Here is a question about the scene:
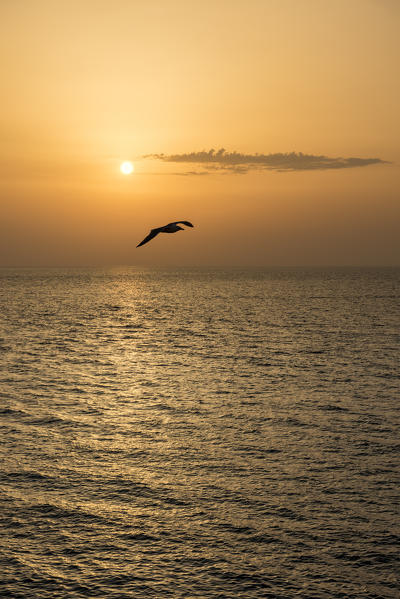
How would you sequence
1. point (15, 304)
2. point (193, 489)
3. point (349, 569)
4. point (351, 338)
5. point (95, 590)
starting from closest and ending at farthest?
point (95, 590)
point (349, 569)
point (193, 489)
point (351, 338)
point (15, 304)

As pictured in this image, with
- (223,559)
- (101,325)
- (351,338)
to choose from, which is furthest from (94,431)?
(101,325)

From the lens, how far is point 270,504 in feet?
92.9

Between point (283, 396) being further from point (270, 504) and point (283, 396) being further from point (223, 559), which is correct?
point (223, 559)

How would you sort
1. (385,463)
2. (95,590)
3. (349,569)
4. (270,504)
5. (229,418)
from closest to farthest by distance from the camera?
(95,590)
(349,569)
(270,504)
(385,463)
(229,418)

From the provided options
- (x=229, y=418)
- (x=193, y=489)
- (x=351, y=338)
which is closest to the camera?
(x=193, y=489)

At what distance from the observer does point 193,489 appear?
30.2 meters

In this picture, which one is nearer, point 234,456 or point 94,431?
point 234,456

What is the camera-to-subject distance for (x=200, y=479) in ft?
104

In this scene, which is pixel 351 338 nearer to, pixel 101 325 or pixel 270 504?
pixel 101 325

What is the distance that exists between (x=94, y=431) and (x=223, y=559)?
768 inches

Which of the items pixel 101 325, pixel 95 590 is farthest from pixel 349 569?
pixel 101 325

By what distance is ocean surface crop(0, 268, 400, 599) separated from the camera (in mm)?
22359

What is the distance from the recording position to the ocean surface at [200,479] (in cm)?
2236

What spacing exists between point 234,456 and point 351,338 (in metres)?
63.4
